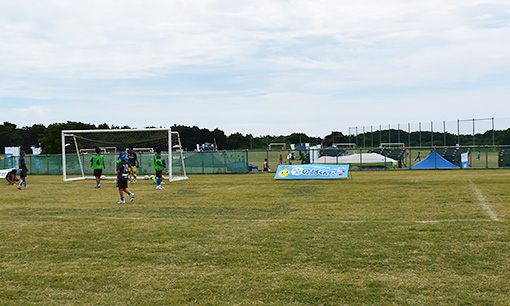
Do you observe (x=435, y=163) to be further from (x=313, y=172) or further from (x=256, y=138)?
(x=256, y=138)

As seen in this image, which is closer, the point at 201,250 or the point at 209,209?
the point at 201,250

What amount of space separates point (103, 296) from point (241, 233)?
3954mm

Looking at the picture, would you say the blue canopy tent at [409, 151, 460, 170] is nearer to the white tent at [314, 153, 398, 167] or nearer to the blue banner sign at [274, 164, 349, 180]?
the white tent at [314, 153, 398, 167]

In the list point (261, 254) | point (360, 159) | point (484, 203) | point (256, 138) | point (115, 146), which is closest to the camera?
point (261, 254)

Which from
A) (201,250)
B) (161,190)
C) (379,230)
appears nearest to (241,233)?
(201,250)

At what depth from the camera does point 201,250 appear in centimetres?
773

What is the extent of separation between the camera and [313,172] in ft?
78.4

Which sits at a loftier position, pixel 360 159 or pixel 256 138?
pixel 256 138

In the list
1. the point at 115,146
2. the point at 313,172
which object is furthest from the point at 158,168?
the point at 115,146

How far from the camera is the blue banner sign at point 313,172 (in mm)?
23438

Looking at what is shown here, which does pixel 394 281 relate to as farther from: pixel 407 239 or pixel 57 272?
pixel 57 272

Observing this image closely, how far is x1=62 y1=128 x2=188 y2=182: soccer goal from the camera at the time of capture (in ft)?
92.7

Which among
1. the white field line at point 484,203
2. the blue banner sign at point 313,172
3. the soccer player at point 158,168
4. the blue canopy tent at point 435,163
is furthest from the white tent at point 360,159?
the soccer player at point 158,168

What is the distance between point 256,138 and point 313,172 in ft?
124
